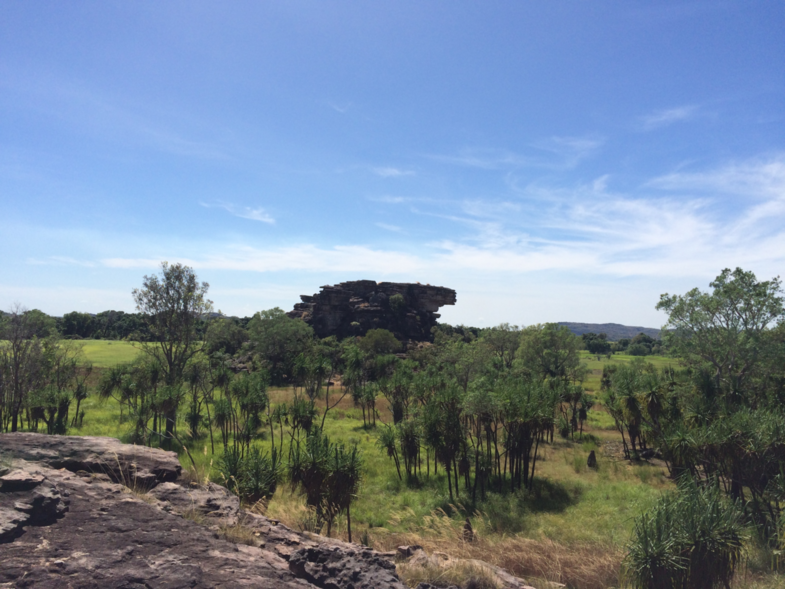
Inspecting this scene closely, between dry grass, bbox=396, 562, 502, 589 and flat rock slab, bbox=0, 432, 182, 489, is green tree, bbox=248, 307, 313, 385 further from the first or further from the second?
dry grass, bbox=396, 562, 502, 589

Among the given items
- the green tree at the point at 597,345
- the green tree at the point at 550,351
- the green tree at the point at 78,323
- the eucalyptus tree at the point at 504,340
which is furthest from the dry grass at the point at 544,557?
the green tree at the point at 597,345

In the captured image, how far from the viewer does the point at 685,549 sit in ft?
29.7

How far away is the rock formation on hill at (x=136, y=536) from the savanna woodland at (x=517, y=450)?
7.22ft

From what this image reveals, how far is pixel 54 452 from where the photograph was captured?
30.5 ft

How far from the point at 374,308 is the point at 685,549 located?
96.4 meters

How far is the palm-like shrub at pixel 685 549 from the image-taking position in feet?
29.2

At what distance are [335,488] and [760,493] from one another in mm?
16698

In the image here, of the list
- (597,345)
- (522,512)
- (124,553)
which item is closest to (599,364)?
(597,345)

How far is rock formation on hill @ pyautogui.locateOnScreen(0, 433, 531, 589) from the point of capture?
5441mm

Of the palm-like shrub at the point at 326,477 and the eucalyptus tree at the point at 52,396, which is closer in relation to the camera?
the palm-like shrub at the point at 326,477

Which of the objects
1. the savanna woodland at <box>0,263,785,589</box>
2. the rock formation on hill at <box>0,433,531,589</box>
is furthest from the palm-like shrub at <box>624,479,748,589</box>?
the rock formation on hill at <box>0,433,531,589</box>

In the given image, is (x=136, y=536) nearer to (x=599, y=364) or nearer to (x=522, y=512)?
(x=522, y=512)

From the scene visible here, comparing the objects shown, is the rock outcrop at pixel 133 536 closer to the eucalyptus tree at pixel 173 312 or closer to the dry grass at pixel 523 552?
the dry grass at pixel 523 552

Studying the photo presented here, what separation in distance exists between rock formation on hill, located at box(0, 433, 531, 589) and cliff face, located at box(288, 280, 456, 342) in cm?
9171
